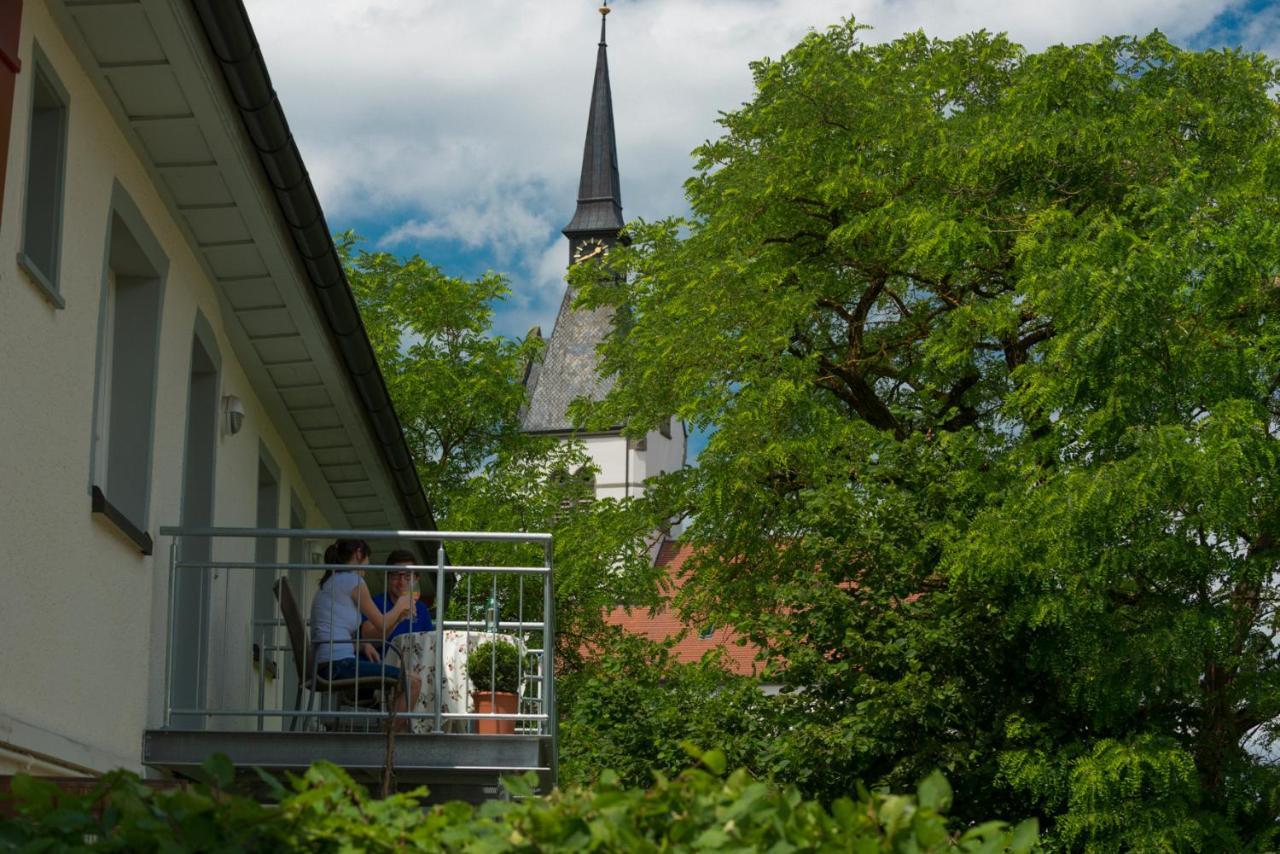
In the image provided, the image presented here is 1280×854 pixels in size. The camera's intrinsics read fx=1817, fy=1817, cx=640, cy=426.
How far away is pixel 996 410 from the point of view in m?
22.5

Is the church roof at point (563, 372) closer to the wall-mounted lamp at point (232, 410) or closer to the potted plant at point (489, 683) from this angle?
the wall-mounted lamp at point (232, 410)

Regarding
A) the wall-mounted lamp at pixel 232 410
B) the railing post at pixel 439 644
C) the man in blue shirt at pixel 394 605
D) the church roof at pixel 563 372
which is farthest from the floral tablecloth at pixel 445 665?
the church roof at pixel 563 372

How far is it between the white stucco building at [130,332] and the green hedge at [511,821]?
3.27 m

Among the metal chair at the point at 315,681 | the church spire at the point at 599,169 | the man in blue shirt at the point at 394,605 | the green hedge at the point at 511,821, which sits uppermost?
the church spire at the point at 599,169

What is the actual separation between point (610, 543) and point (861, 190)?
591 centimetres

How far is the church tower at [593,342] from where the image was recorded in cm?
7162

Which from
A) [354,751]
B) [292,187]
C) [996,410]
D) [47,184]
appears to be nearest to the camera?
[47,184]

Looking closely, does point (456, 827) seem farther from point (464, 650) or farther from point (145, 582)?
point (464, 650)

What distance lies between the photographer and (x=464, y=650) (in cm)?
990

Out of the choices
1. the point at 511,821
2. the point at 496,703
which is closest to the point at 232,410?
the point at 496,703

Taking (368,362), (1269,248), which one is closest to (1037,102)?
(1269,248)

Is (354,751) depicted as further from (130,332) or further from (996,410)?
(996,410)

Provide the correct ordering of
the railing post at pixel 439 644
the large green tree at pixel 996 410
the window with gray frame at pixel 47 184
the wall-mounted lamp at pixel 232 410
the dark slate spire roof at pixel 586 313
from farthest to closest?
the dark slate spire roof at pixel 586 313
the large green tree at pixel 996 410
the wall-mounted lamp at pixel 232 410
the railing post at pixel 439 644
the window with gray frame at pixel 47 184

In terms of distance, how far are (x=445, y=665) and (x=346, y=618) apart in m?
0.66
